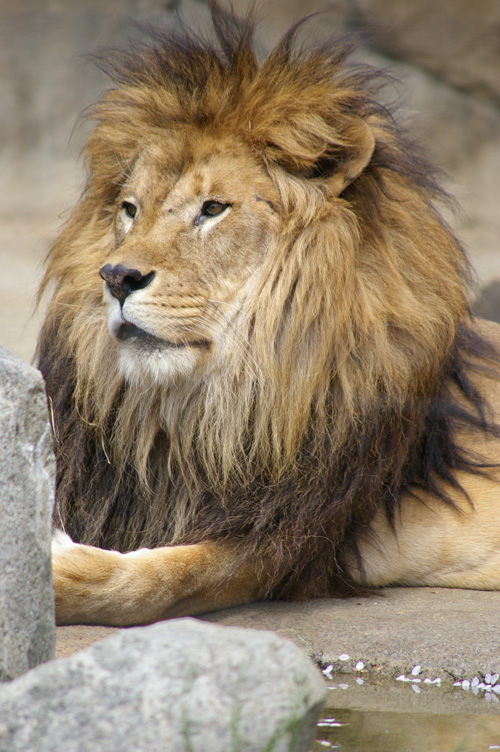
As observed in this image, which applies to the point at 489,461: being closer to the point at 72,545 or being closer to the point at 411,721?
the point at 411,721

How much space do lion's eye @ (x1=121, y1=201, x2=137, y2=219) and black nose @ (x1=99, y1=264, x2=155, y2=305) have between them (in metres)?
0.38

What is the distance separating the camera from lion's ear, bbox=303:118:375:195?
2.79m

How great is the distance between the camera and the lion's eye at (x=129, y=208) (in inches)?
114

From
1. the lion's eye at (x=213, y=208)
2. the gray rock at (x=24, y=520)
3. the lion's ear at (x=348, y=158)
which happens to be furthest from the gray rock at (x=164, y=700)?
the lion's ear at (x=348, y=158)

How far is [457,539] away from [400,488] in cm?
24

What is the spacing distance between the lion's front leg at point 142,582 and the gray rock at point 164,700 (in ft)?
3.34

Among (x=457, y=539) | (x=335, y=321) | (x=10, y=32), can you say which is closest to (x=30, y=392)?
(x=335, y=321)

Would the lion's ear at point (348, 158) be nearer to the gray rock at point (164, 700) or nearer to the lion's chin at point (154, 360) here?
the lion's chin at point (154, 360)

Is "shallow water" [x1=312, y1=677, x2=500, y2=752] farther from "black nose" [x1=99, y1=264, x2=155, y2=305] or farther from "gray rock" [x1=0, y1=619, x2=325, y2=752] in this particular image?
"black nose" [x1=99, y1=264, x2=155, y2=305]

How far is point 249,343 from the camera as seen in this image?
9.00 ft

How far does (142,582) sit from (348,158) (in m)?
1.27

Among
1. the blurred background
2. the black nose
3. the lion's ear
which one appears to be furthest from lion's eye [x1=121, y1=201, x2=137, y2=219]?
the blurred background

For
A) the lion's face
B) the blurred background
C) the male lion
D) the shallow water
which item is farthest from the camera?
the blurred background

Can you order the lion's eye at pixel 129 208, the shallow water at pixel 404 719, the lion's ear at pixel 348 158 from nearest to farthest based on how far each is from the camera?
the shallow water at pixel 404 719 < the lion's ear at pixel 348 158 < the lion's eye at pixel 129 208
